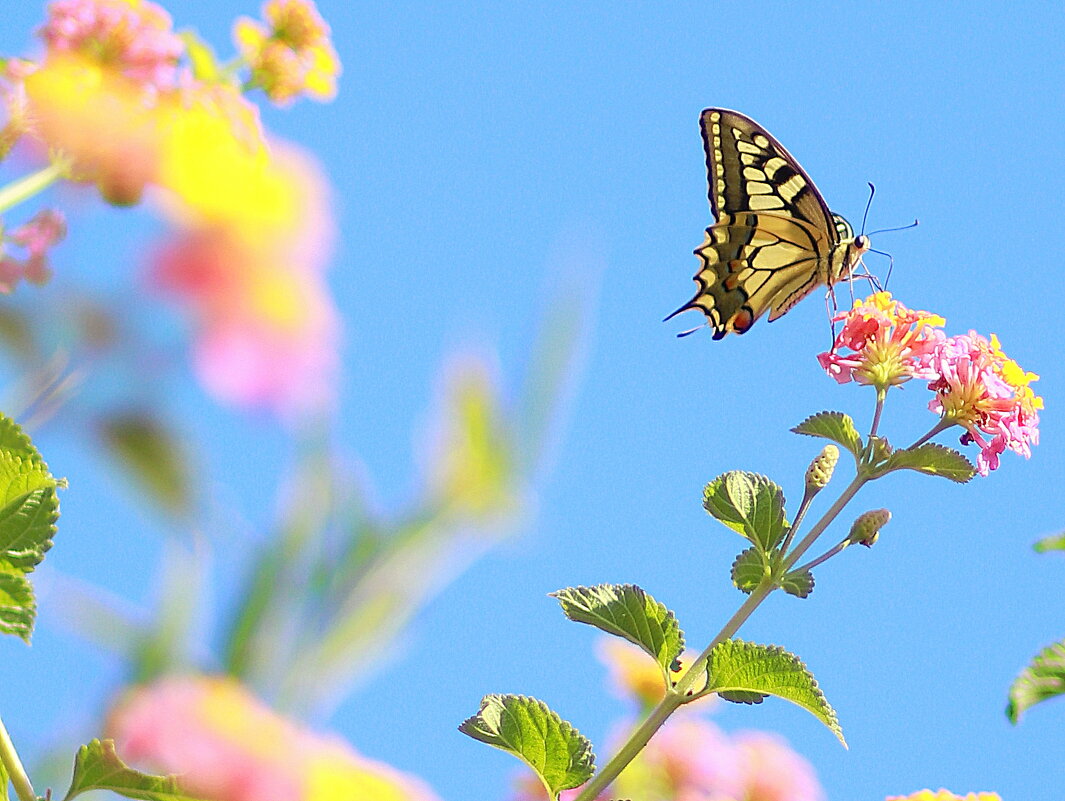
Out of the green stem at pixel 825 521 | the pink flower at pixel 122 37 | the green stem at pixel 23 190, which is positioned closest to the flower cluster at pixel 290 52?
the pink flower at pixel 122 37

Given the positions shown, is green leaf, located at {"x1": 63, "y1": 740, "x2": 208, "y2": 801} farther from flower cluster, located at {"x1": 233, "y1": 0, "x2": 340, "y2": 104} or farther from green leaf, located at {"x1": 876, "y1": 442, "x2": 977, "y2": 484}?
flower cluster, located at {"x1": 233, "y1": 0, "x2": 340, "y2": 104}

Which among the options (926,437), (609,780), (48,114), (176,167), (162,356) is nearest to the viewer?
(162,356)

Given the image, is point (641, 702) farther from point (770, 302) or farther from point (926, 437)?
point (770, 302)

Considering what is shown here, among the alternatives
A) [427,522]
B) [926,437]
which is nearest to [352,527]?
[427,522]

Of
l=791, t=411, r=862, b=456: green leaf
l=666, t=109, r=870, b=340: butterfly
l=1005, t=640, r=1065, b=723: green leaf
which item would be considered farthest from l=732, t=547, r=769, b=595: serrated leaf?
l=666, t=109, r=870, b=340: butterfly

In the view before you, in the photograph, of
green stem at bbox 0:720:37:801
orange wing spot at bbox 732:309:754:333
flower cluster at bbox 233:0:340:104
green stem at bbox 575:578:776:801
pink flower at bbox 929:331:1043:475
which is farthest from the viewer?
orange wing spot at bbox 732:309:754:333

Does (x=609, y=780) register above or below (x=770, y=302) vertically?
below
